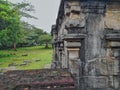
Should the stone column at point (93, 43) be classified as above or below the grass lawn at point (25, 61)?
above

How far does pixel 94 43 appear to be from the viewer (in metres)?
5.24

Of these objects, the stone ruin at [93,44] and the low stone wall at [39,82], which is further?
the stone ruin at [93,44]

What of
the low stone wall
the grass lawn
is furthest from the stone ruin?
the grass lawn

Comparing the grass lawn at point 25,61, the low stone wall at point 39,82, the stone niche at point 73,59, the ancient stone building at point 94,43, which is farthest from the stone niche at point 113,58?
the grass lawn at point 25,61

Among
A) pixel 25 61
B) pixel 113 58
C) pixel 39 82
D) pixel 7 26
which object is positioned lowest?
pixel 25 61

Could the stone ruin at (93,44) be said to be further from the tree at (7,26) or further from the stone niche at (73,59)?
the tree at (7,26)

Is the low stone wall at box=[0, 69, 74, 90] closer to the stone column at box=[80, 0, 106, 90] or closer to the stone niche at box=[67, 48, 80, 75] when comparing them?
the stone niche at box=[67, 48, 80, 75]

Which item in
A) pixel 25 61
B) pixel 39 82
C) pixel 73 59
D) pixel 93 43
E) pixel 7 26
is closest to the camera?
pixel 39 82

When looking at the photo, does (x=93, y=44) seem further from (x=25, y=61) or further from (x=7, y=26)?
(x=7, y=26)

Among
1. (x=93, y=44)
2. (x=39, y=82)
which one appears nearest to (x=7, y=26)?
(x=93, y=44)

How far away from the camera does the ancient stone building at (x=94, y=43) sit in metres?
5.11

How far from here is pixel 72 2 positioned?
5.11 meters

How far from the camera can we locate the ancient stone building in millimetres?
5109

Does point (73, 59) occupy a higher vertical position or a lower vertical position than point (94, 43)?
lower
